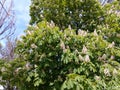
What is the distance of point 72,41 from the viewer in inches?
252

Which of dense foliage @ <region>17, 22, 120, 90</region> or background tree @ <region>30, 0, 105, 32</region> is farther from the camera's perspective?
background tree @ <region>30, 0, 105, 32</region>

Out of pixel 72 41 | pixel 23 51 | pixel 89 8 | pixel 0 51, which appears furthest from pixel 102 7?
pixel 0 51

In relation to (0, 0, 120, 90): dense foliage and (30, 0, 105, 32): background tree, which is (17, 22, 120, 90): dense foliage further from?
(30, 0, 105, 32): background tree

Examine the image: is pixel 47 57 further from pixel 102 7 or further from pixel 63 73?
pixel 102 7

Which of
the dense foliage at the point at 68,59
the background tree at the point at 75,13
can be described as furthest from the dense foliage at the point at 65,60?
the background tree at the point at 75,13

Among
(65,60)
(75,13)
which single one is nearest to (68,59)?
(65,60)

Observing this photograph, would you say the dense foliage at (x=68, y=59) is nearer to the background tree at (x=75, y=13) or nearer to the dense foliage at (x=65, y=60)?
the dense foliage at (x=65, y=60)

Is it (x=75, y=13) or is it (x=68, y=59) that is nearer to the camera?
(x=68, y=59)

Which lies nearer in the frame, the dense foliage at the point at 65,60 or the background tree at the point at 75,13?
the dense foliage at the point at 65,60

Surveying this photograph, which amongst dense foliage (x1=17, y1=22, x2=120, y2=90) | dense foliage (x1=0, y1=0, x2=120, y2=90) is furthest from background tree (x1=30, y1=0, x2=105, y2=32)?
dense foliage (x1=17, y1=22, x2=120, y2=90)

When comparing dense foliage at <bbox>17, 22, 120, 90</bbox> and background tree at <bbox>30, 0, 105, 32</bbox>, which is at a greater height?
background tree at <bbox>30, 0, 105, 32</bbox>

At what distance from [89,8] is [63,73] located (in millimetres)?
2410

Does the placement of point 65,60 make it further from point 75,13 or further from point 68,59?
point 75,13

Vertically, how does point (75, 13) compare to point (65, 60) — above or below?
above
